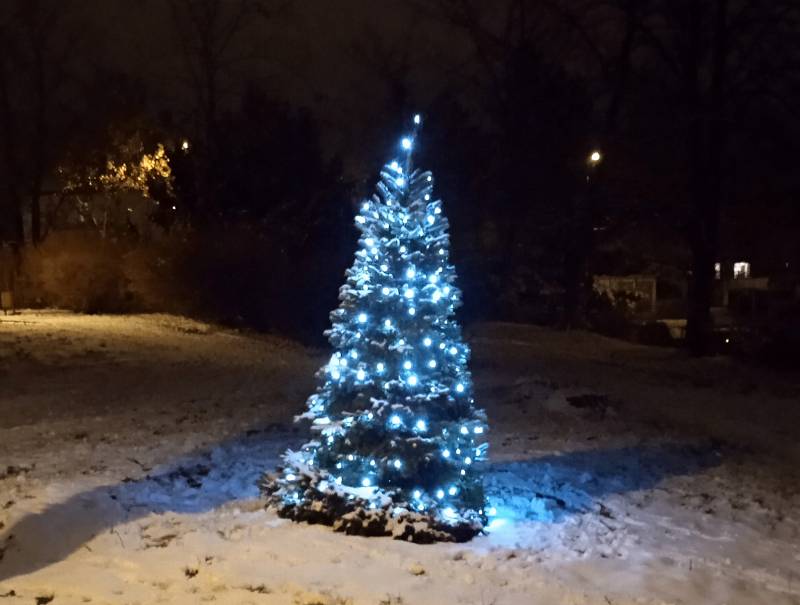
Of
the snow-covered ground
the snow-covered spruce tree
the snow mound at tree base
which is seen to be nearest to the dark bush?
the snow-covered ground

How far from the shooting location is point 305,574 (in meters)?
6.44

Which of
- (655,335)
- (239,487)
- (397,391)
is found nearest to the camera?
(397,391)

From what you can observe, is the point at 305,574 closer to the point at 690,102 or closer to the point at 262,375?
the point at 262,375

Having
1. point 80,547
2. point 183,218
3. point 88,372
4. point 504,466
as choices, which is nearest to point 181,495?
point 80,547

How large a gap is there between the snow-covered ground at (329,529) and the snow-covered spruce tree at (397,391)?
1.28ft

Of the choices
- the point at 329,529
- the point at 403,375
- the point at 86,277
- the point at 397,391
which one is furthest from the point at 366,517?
the point at 86,277

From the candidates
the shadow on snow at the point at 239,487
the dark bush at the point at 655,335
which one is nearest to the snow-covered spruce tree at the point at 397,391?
the shadow on snow at the point at 239,487

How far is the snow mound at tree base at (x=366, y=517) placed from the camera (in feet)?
24.1

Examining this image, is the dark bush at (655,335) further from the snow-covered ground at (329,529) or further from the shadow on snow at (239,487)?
the shadow on snow at (239,487)

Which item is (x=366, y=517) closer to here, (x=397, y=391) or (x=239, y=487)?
(x=397, y=391)

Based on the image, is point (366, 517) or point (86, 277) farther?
point (86, 277)

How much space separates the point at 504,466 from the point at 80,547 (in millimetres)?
4749

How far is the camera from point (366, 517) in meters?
7.41

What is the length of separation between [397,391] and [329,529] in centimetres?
120
